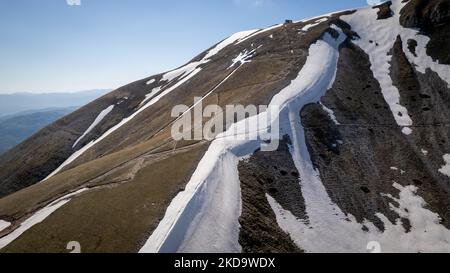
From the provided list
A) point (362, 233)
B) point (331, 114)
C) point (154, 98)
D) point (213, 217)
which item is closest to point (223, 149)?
point (213, 217)

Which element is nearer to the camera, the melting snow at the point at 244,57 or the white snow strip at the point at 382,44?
the white snow strip at the point at 382,44

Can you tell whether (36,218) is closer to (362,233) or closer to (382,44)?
(362,233)

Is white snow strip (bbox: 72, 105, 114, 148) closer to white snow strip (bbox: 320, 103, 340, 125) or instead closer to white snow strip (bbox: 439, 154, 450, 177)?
white snow strip (bbox: 320, 103, 340, 125)

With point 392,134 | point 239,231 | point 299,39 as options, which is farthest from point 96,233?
point 299,39

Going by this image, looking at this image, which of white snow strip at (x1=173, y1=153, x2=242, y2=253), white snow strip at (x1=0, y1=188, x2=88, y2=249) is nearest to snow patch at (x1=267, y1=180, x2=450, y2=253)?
white snow strip at (x1=173, y1=153, x2=242, y2=253)

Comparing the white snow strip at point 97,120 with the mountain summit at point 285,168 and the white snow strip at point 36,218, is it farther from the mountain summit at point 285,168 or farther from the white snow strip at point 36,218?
the white snow strip at point 36,218

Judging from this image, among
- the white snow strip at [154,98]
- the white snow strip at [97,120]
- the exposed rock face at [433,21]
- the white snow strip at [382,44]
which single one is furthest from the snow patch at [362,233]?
the white snow strip at [97,120]
